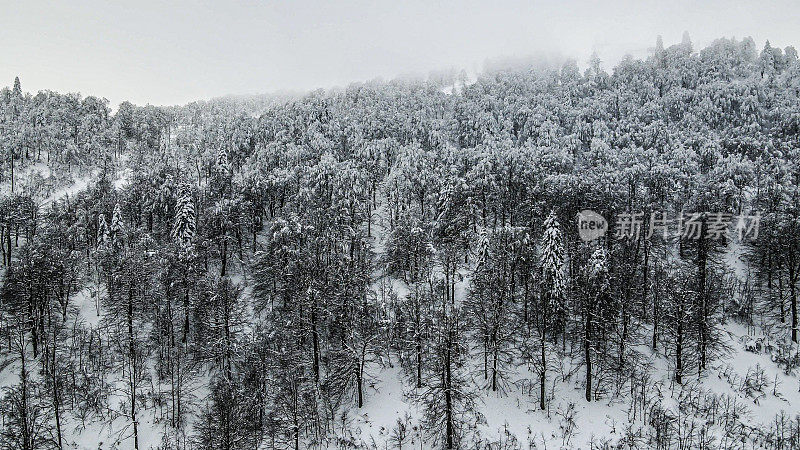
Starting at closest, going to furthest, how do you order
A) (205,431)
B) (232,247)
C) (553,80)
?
(205,431), (232,247), (553,80)

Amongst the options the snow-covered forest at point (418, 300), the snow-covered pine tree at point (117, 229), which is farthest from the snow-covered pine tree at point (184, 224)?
the snow-covered pine tree at point (117, 229)

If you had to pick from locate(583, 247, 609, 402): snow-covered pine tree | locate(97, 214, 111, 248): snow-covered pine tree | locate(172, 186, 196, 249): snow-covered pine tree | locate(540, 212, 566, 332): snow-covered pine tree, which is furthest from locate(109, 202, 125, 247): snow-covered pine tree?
locate(583, 247, 609, 402): snow-covered pine tree

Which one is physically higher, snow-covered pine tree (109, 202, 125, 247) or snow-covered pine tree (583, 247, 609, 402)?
A: snow-covered pine tree (109, 202, 125, 247)

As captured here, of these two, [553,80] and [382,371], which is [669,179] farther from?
[553,80]

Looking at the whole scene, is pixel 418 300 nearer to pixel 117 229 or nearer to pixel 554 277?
pixel 554 277

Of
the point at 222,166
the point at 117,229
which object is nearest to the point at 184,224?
the point at 117,229

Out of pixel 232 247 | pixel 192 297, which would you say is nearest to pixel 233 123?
pixel 232 247

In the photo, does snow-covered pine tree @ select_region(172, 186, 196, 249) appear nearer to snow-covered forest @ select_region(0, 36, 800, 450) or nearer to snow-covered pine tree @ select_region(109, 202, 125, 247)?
snow-covered forest @ select_region(0, 36, 800, 450)

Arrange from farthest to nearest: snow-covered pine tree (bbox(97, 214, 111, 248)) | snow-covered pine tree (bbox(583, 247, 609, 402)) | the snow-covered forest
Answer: snow-covered pine tree (bbox(97, 214, 111, 248))
snow-covered pine tree (bbox(583, 247, 609, 402))
the snow-covered forest
